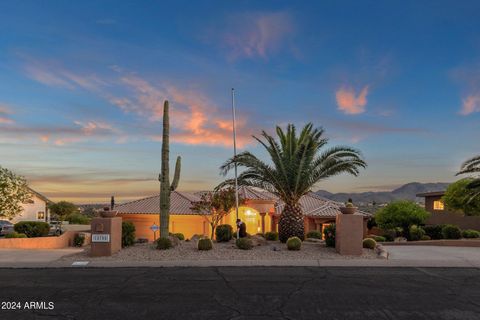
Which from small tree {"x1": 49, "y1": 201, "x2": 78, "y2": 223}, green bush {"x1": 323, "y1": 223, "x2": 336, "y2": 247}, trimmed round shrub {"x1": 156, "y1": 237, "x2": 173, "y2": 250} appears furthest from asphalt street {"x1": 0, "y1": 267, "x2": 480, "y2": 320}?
small tree {"x1": 49, "y1": 201, "x2": 78, "y2": 223}

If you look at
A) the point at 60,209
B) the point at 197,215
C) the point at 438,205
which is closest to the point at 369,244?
the point at 197,215

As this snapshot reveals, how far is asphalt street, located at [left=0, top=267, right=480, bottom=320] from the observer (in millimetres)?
8719

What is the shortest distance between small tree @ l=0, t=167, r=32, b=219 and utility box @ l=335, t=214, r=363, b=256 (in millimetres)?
26041

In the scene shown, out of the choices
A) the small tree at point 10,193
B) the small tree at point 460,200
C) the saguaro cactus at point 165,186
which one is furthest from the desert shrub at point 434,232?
the small tree at point 10,193

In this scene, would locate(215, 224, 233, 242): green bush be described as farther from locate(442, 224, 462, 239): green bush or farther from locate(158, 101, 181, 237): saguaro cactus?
locate(442, 224, 462, 239): green bush

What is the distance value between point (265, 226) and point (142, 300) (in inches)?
1195

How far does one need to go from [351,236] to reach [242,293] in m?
7.48

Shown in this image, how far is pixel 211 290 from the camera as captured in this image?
35.4ft

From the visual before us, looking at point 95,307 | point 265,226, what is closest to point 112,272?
point 95,307

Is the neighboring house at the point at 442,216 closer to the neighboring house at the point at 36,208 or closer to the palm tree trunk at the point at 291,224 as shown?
the palm tree trunk at the point at 291,224

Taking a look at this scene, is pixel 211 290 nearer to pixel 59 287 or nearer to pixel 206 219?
pixel 59 287

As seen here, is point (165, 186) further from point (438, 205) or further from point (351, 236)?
point (438, 205)

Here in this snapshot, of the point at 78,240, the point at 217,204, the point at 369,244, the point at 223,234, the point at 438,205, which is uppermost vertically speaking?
the point at 217,204

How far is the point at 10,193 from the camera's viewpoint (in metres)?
32.7
